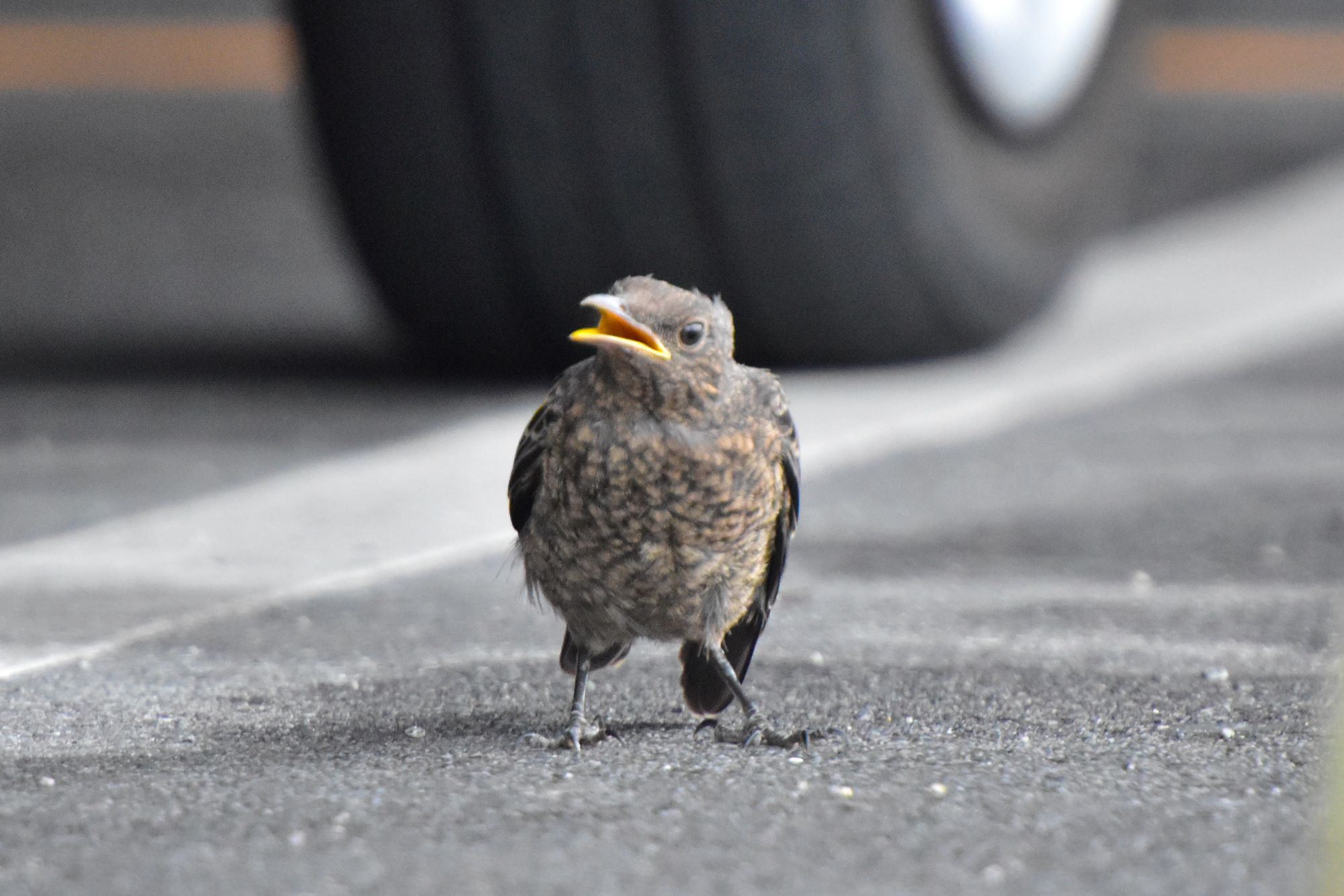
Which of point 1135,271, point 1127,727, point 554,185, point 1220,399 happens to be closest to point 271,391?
point 554,185

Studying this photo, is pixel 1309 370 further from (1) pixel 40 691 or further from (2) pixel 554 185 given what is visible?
(1) pixel 40 691

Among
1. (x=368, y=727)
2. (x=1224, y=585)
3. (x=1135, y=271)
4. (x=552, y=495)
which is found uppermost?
(x=552, y=495)

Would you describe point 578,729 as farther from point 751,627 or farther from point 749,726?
point 751,627

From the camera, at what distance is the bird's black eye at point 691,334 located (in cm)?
325

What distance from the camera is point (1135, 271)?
31.6ft

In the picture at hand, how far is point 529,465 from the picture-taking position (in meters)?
3.39

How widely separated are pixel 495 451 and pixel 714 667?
218 centimetres

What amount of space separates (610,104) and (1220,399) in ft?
6.64

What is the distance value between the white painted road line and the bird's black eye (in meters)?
1.16

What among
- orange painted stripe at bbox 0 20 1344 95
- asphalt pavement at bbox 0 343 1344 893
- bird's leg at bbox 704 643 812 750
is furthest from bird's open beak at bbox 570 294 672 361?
orange painted stripe at bbox 0 20 1344 95

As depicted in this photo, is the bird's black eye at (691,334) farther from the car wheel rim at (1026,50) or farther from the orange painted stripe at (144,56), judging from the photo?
the orange painted stripe at (144,56)

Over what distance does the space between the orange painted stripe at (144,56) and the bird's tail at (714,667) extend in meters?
7.88

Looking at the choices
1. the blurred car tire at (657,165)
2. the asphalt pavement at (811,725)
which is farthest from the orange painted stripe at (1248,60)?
the asphalt pavement at (811,725)

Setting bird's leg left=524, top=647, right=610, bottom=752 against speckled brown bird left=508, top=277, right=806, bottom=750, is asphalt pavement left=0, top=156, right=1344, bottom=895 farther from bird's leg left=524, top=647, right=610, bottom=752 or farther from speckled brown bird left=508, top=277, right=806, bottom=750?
speckled brown bird left=508, top=277, right=806, bottom=750
